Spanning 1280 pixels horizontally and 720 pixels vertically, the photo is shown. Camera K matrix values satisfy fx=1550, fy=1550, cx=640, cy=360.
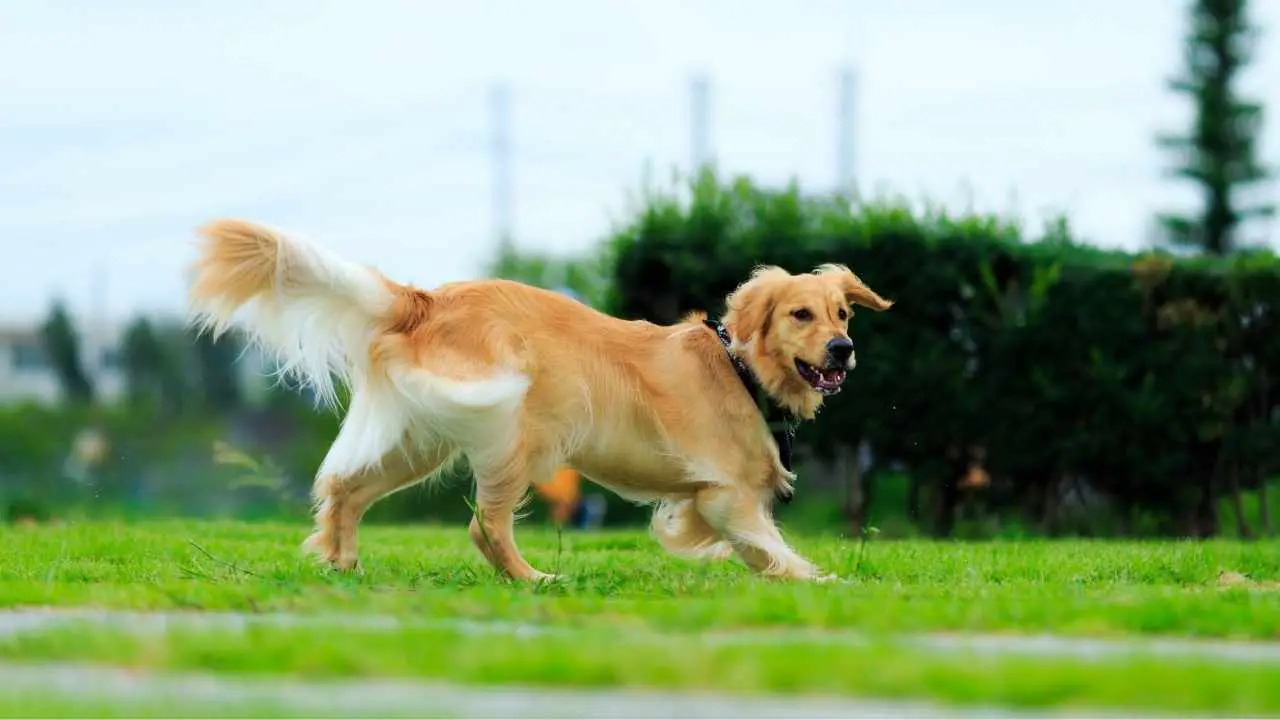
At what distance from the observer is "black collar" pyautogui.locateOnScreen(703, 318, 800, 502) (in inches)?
307

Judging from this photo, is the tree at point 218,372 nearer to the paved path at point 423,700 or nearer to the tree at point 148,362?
the tree at point 148,362

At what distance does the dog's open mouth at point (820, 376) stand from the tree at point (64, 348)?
829 inches

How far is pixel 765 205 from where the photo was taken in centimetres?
1399

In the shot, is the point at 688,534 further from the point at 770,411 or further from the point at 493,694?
the point at 493,694

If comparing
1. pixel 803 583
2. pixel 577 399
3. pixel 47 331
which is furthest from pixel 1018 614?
pixel 47 331

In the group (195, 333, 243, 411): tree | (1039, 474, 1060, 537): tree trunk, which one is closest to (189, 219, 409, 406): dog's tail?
(1039, 474, 1060, 537): tree trunk

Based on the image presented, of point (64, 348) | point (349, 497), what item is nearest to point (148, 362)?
point (64, 348)

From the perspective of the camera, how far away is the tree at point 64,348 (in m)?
26.7

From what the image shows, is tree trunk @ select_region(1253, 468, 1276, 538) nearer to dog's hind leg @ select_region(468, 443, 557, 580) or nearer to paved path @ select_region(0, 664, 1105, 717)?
dog's hind leg @ select_region(468, 443, 557, 580)

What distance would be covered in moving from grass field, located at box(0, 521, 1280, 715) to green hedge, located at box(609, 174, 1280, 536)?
417 cm

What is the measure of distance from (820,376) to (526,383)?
1554 millimetres

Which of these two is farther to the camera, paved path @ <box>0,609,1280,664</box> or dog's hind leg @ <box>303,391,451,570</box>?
dog's hind leg @ <box>303,391,451,570</box>

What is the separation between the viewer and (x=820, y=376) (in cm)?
768

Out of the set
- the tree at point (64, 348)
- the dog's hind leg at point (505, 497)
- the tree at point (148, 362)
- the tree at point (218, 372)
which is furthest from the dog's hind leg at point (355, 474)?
the tree at point (64, 348)
